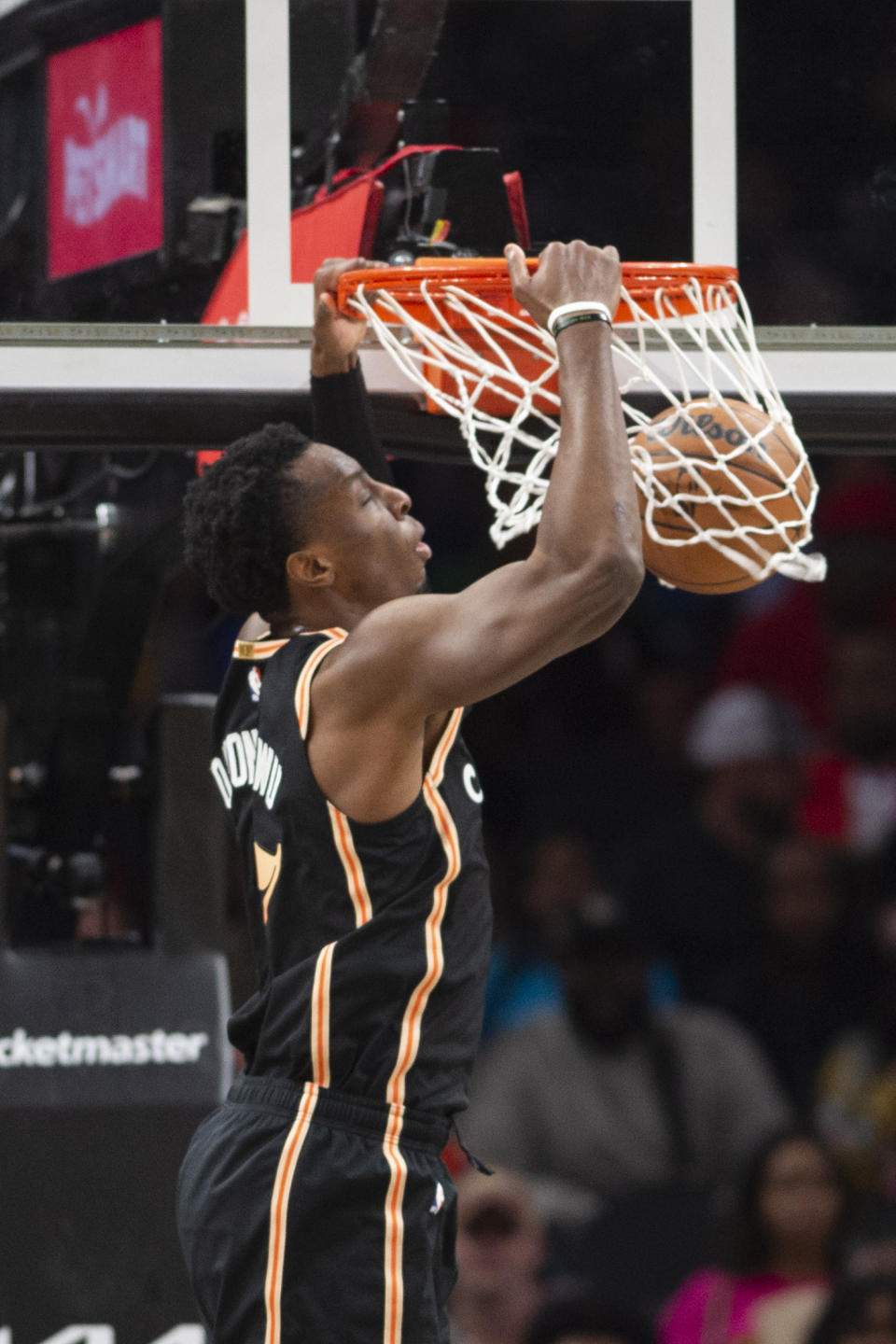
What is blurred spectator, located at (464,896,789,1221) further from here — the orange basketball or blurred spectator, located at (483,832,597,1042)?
the orange basketball

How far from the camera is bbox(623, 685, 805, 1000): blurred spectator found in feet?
18.2

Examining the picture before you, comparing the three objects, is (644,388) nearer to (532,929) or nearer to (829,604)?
(532,929)

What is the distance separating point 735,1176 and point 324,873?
2593 mm

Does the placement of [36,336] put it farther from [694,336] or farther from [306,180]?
[694,336]

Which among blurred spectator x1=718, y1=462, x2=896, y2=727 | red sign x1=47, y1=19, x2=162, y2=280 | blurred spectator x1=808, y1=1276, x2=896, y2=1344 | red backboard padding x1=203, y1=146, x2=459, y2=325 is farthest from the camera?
blurred spectator x1=718, y1=462, x2=896, y2=727

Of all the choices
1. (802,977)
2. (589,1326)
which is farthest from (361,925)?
(802,977)

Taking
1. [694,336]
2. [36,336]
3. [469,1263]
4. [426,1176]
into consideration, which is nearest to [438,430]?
[694,336]

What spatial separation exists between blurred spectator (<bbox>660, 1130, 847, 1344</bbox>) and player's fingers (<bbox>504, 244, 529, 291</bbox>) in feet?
9.03

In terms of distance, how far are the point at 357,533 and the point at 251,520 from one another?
0.47ft

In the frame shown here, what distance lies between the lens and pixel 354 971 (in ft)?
7.59

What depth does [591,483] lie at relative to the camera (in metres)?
2.19

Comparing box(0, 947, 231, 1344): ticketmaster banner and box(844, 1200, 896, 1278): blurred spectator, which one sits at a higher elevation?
box(0, 947, 231, 1344): ticketmaster banner

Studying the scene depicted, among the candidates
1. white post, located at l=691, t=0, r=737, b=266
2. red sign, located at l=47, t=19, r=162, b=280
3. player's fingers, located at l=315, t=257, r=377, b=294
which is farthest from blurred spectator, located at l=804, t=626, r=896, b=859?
player's fingers, located at l=315, t=257, r=377, b=294

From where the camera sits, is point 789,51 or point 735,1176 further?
point 735,1176
